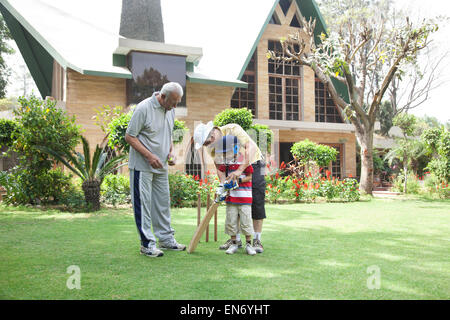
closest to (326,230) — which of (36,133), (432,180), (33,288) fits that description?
(33,288)

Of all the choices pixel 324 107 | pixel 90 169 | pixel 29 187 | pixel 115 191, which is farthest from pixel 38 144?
pixel 324 107

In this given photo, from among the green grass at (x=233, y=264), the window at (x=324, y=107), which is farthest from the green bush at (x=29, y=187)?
the window at (x=324, y=107)

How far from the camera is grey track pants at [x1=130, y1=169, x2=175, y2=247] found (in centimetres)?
443

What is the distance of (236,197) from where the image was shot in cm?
448

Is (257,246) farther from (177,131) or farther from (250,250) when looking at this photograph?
(177,131)

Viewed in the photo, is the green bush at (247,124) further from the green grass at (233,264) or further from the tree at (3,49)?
the tree at (3,49)

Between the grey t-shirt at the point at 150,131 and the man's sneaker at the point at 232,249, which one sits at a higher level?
the grey t-shirt at the point at 150,131

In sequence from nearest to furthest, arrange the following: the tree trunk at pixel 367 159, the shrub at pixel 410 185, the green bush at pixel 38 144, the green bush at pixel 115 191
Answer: the green bush at pixel 38 144
the green bush at pixel 115 191
the tree trunk at pixel 367 159
the shrub at pixel 410 185

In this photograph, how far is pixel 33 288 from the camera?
303cm

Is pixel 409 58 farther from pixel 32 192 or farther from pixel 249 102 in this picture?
pixel 32 192

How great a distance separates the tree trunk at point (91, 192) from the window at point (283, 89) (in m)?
12.3

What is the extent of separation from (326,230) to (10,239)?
191 inches

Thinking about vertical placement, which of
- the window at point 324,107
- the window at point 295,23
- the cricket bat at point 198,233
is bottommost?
the cricket bat at point 198,233

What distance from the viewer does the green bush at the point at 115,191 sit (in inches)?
405
